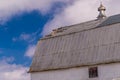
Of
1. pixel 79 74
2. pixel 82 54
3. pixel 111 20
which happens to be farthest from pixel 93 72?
pixel 111 20

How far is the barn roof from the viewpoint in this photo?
98.5 ft

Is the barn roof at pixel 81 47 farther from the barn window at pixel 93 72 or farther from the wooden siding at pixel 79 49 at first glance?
the barn window at pixel 93 72

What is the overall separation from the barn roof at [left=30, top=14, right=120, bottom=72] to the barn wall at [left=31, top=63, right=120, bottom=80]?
0.46m

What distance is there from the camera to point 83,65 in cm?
3080

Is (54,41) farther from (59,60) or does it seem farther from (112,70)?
(112,70)

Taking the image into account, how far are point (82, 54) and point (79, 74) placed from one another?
198 cm

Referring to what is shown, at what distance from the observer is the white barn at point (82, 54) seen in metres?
29.5

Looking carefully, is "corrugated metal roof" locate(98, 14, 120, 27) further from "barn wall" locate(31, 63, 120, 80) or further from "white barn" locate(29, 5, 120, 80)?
"barn wall" locate(31, 63, 120, 80)

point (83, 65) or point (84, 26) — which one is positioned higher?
point (84, 26)

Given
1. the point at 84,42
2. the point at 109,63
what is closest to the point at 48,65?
the point at 84,42

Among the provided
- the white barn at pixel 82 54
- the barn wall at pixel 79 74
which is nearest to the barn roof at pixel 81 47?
the white barn at pixel 82 54

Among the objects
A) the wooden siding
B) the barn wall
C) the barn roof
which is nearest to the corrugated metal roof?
the barn roof

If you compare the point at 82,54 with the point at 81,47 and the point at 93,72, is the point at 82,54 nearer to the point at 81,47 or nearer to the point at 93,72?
the point at 81,47

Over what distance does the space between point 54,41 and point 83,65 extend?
6091 millimetres
